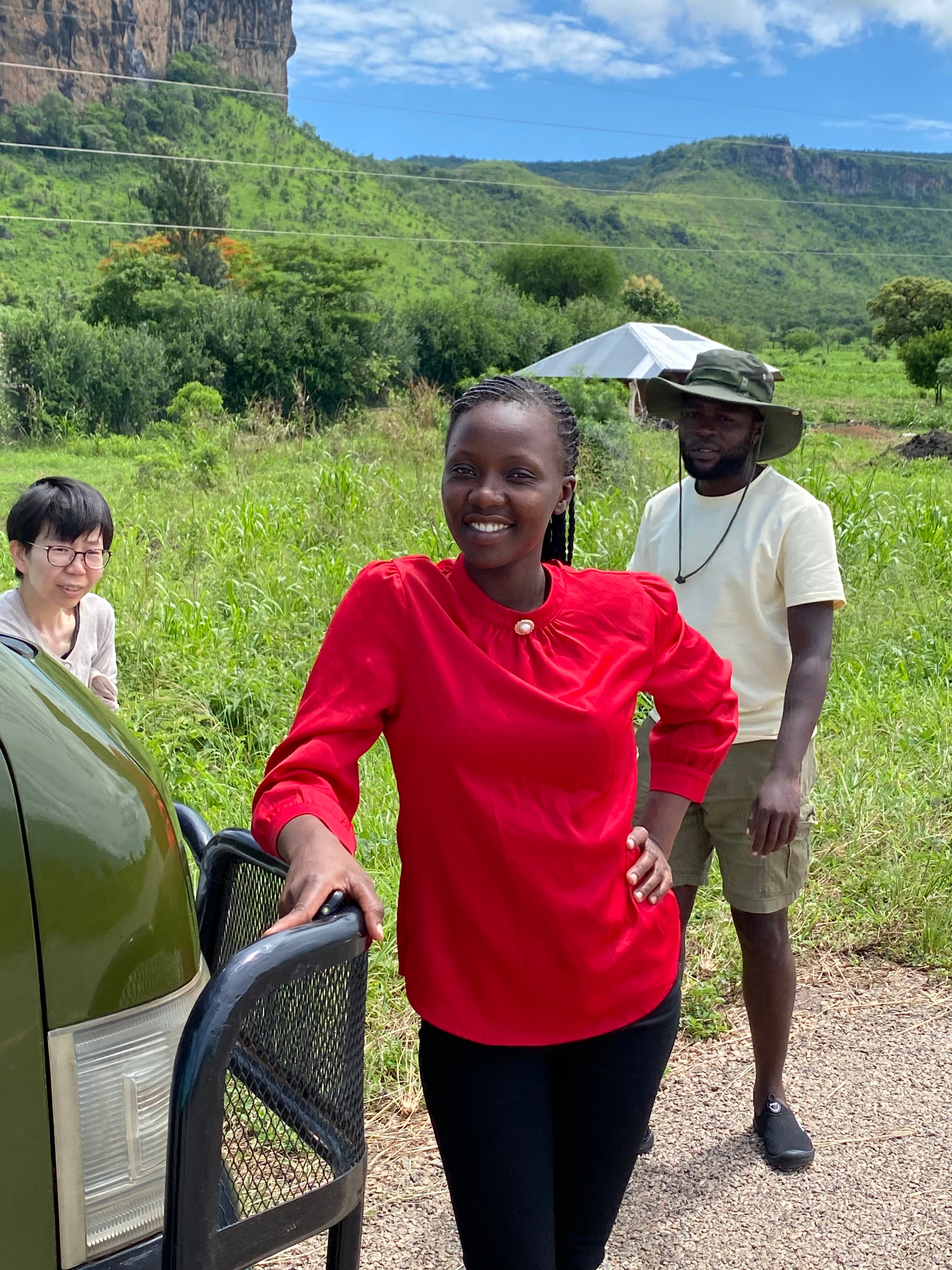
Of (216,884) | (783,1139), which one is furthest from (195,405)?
(216,884)

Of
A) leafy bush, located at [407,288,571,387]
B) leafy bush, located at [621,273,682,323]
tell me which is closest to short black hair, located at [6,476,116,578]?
leafy bush, located at [407,288,571,387]

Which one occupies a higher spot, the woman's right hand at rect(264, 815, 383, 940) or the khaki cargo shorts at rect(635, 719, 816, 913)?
the woman's right hand at rect(264, 815, 383, 940)

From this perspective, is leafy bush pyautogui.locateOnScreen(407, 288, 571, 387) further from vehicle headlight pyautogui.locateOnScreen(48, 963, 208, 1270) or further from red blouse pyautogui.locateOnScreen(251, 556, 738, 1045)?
vehicle headlight pyautogui.locateOnScreen(48, 963, 208, 1270)

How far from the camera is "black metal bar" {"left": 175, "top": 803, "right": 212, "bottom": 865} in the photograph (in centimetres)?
189

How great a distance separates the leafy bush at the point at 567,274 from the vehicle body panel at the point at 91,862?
60.0 meters

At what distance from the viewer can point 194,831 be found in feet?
6.34

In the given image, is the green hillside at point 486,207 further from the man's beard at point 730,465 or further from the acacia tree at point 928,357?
the man's beard at point 730,465

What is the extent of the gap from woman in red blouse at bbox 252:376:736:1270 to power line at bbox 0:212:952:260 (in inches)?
1254

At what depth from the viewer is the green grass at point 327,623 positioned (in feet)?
12.6

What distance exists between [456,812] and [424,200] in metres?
90.0

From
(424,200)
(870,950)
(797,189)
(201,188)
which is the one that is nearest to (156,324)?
(201,188)

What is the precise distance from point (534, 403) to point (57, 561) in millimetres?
1630

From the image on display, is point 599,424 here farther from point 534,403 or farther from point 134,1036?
point 134,1036

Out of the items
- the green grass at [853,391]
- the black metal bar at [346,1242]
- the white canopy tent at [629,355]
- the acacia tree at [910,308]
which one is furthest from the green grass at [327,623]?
the acacia tree at [910,308]
